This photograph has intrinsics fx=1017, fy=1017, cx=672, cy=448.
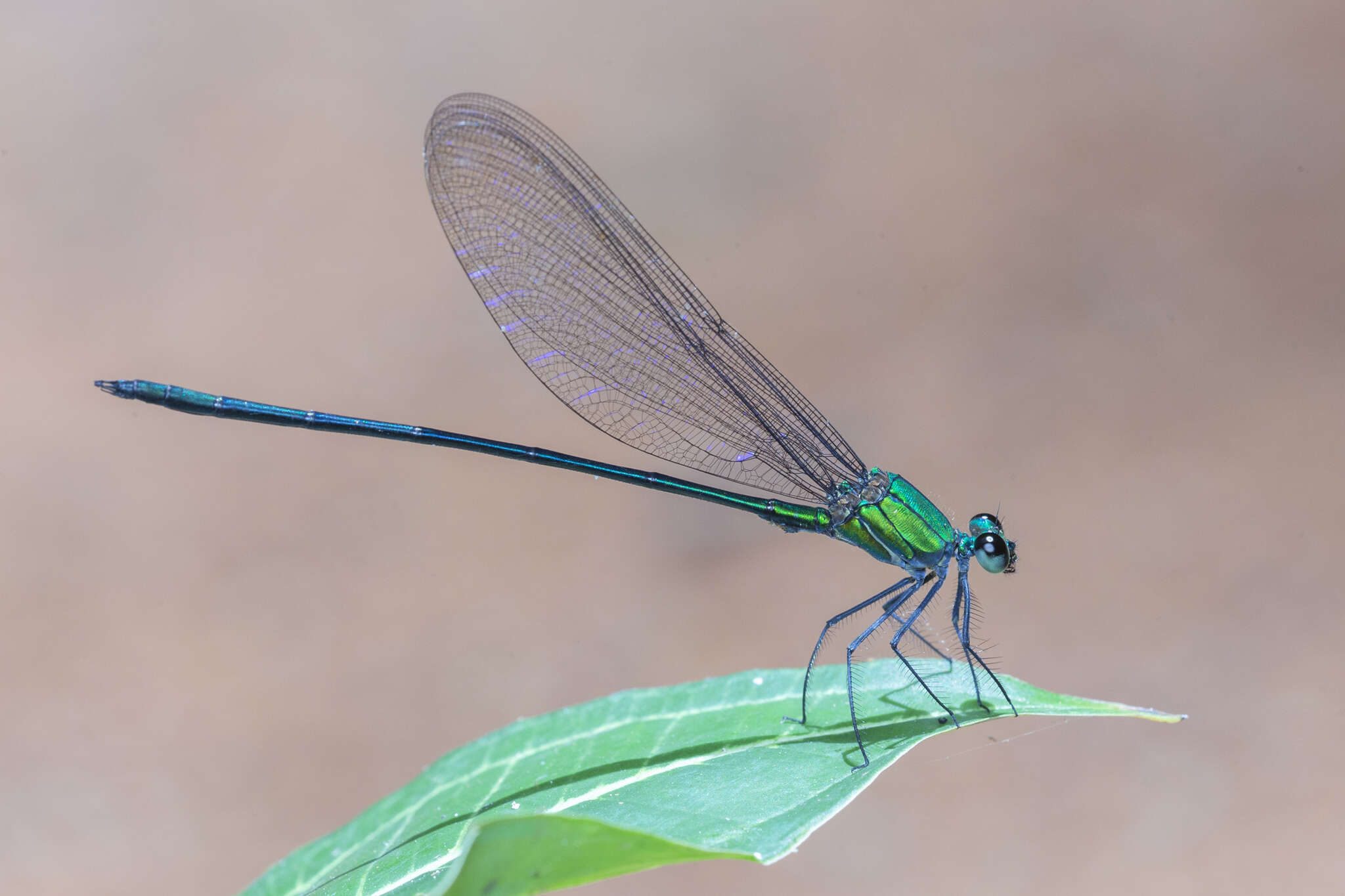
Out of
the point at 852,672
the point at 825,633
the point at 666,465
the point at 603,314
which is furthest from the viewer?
the point at 666,465

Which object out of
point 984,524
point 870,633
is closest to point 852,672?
point 870,633

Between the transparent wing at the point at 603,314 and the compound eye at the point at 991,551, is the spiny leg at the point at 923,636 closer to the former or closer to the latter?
the compound eye at the point at 991,551

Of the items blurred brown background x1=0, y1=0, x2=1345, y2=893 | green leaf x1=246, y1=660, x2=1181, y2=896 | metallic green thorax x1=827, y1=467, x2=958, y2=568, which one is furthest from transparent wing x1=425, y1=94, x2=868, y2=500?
blurred brown background x1=0, y1=0, x2=1345, y2=893

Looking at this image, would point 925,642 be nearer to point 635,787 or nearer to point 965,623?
point 965,623

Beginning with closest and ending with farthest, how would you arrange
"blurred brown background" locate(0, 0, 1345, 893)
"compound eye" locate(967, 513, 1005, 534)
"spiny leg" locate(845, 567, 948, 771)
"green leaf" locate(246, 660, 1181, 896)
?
"green leaf" locate(246, 660, 1181, 896), "spiny leg" locate(845, 567, 948, 771), "compound eye" locate(967, 513, 1005, 534), "blurred brown background" locate(0, 0, 1345, 893)

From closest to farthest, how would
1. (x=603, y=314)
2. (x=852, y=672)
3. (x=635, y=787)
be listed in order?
(x=635, y=787), (x=852, y=672), (x=603, y=314)

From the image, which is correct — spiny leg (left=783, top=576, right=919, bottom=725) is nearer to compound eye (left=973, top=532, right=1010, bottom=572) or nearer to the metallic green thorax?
the metallic green thorax
